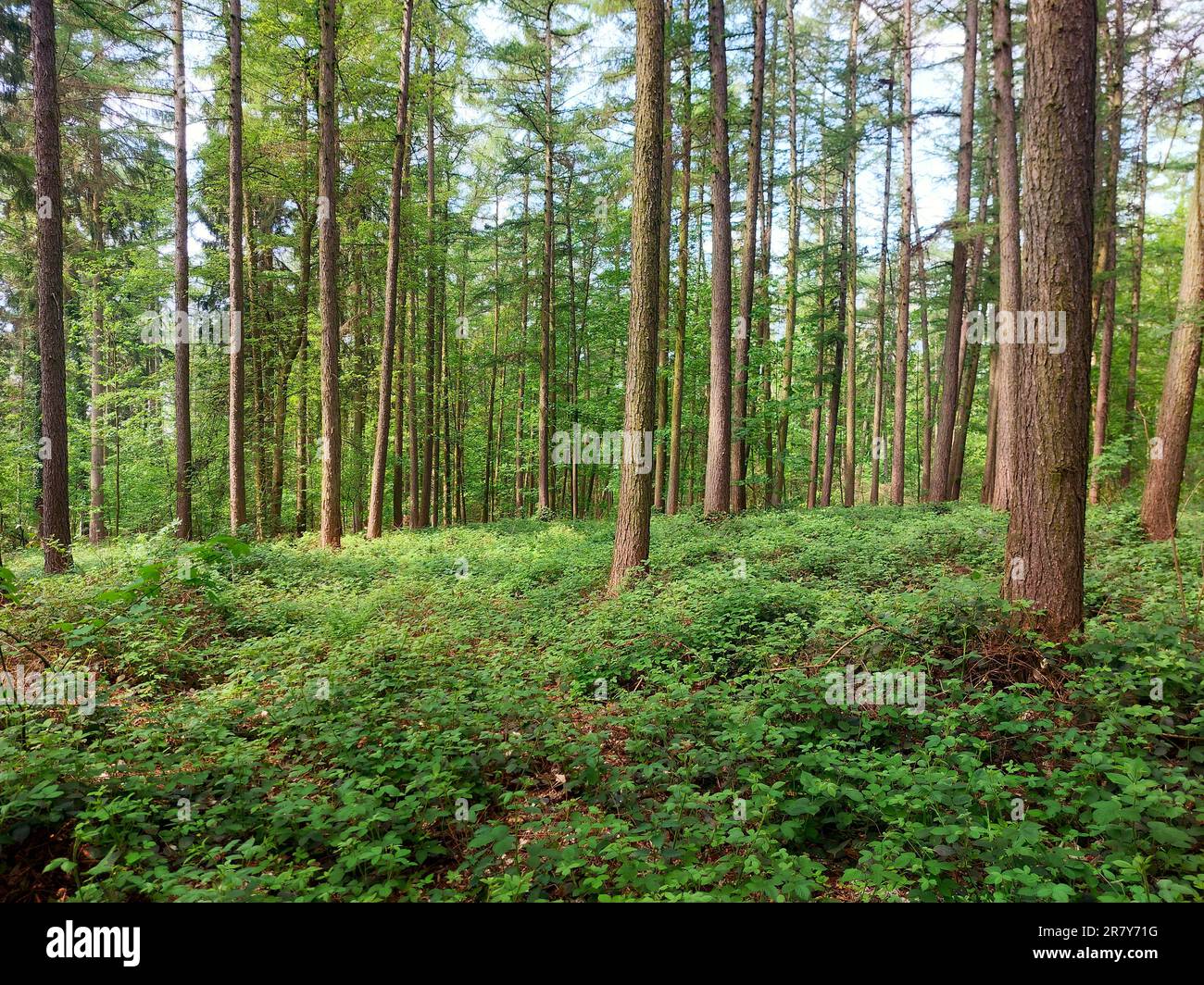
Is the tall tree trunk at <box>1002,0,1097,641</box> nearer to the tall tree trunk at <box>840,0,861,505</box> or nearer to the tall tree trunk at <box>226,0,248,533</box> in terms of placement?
the tall tree trunk at <box>226,0,248,533</box>

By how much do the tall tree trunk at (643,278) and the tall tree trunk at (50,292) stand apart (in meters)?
10.1

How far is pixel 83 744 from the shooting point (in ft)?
13.3

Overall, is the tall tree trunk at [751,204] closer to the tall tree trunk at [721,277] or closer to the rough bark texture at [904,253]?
the tall tree trunk at [721,277]

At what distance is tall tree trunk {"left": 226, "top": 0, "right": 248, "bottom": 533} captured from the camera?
12.6 metres

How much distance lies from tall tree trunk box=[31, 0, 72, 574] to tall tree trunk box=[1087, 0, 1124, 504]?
66.3ft

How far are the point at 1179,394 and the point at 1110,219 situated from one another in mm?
9040

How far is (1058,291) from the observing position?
5.09 metres

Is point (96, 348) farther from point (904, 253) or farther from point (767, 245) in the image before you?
point (904, 253)

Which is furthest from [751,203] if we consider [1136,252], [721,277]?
[1136,252]

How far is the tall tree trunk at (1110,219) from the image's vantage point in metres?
13.2

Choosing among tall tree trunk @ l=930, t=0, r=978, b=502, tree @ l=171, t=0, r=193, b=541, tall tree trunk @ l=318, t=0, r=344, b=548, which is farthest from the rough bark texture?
tree @ l=171, t=0, r=193, b=541
